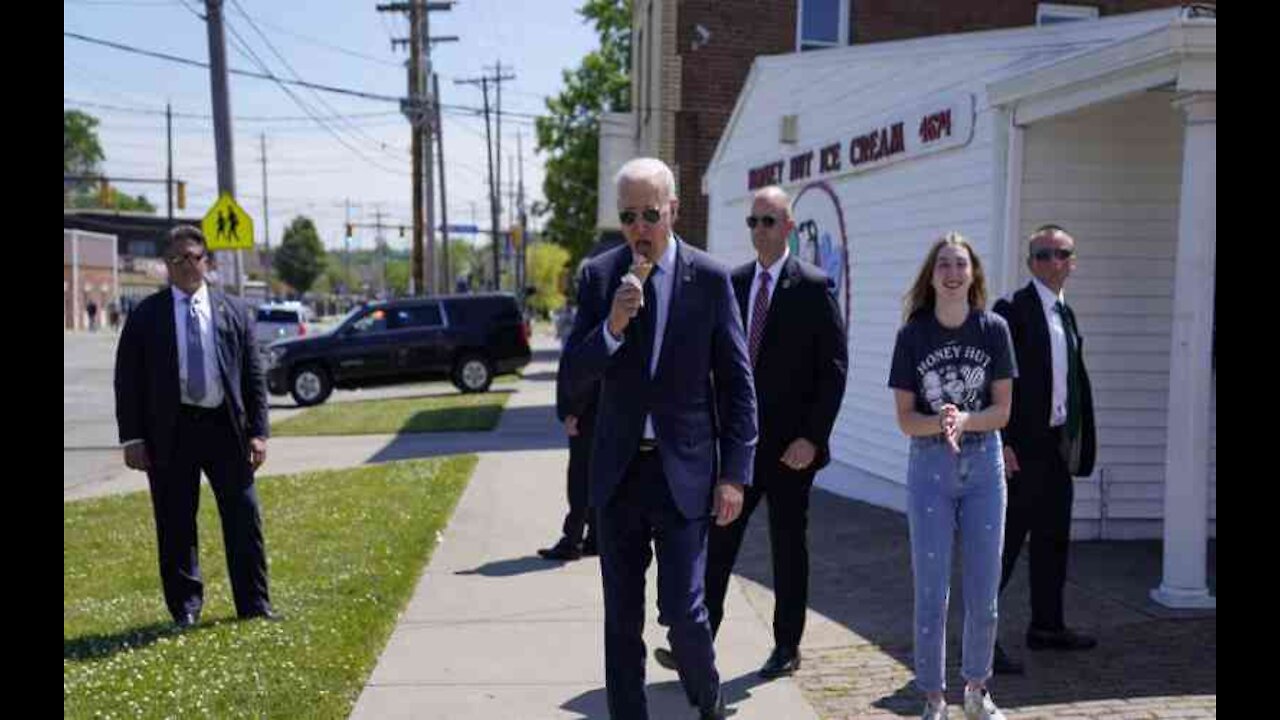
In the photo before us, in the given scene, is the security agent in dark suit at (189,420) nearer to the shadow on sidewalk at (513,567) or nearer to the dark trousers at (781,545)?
the shadow on sidewalk at (513,567)

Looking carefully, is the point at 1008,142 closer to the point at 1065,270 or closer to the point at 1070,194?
the point at 1070,194

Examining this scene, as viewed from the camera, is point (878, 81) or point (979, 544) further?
point (878, 81)

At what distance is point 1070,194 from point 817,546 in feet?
9.67

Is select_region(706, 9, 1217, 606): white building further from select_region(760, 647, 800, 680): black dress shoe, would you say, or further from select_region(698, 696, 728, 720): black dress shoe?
select_region(698, 696, 728, 720): black dress shoe

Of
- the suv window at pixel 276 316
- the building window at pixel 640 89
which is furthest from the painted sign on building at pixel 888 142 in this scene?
the suv window at pixel 276 316

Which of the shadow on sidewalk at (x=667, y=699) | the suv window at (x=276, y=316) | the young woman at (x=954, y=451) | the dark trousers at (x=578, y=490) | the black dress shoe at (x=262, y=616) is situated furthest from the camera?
the suv window at (x=276, y=316)

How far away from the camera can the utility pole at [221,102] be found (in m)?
16.4

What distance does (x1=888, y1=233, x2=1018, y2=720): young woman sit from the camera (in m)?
4.34

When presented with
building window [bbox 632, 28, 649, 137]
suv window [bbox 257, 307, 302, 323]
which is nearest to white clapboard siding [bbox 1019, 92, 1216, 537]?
building window [bbox 632, 28, 649, 137]

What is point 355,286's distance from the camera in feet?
558

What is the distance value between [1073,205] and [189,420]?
5.70 metres

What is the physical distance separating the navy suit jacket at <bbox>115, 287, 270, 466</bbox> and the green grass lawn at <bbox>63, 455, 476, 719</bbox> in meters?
0.98

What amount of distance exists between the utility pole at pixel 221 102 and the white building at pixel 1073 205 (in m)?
8.77
